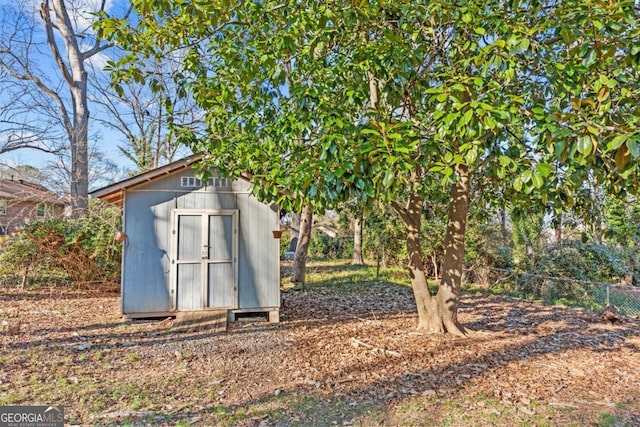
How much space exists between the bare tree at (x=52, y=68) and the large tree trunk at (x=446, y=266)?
33.6 feet

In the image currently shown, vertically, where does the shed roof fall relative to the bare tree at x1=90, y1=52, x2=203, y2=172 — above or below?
below

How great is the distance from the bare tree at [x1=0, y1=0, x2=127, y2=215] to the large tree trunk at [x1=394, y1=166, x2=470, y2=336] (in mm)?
10253

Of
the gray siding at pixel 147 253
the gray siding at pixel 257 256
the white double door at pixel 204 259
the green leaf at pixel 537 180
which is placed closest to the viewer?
the green leaf at pixel 537 180

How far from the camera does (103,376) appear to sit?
12.1 feet

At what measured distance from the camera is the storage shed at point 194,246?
229 inches

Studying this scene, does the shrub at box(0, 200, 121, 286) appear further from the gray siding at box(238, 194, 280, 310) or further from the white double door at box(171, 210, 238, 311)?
the gray siding at box(238, 194, 280, 310)

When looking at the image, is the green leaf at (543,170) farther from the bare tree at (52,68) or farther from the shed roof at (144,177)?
the bare tree at (52,68)

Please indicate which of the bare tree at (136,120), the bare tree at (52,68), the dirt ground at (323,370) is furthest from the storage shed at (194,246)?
the bare tree at (136,120)

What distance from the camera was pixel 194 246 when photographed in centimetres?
597

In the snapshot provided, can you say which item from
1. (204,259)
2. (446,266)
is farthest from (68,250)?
(446,266)

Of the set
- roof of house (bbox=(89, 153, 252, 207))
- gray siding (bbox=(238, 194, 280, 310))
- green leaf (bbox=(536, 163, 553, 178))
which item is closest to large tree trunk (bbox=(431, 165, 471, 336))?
green leaf (bbox=(536, 163, 553, 178))

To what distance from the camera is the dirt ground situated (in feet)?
9.86

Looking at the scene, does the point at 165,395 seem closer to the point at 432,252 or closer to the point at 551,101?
the point at 551,101

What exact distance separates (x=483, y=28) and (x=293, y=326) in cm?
485
